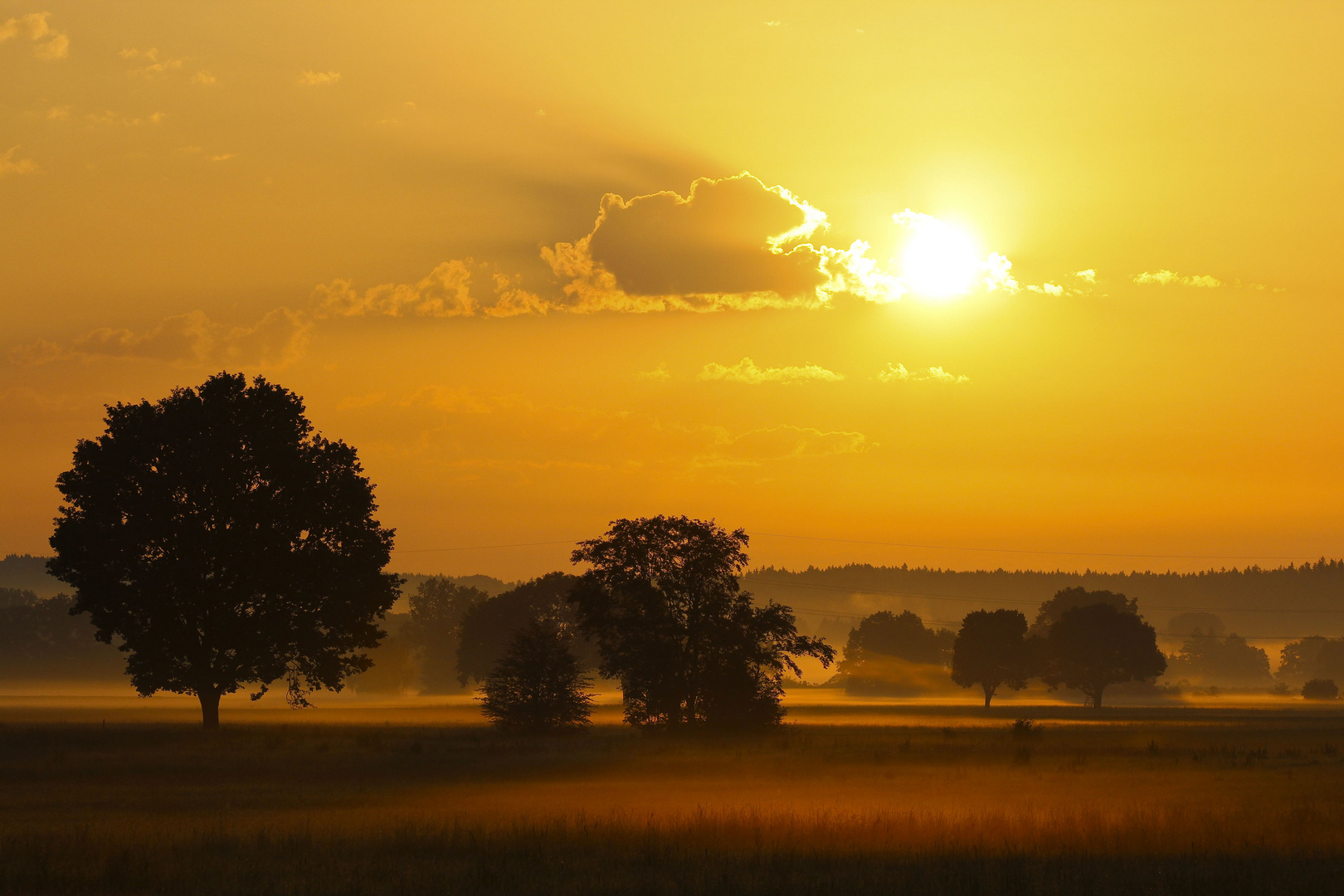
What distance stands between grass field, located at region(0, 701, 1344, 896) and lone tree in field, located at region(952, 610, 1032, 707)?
91640mm

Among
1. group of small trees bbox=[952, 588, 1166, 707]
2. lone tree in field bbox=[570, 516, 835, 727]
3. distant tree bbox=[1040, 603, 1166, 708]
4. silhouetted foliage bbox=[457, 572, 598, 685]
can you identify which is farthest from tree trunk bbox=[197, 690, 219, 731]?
distant tree bbox=[1040, 603, 1166, 708]

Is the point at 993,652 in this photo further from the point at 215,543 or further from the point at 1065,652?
the point at 215,543

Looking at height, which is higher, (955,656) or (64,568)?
(64,568)

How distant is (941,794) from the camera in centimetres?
3838

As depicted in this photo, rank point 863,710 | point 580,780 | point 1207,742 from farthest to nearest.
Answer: point 863,710
point 1207,742
point 580,780

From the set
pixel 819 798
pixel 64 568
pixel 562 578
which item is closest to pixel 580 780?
pixel 819 798

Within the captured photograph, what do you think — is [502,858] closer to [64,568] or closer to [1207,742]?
[64,568]

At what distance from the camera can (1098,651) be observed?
153 meters

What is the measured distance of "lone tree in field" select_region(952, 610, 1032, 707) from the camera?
15425 cm

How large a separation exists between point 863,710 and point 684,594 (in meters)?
72.4

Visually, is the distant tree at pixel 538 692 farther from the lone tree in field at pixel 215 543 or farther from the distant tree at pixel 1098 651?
the distant tree at pixel 1098 651

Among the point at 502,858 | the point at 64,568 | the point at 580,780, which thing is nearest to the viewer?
the point at 502,858

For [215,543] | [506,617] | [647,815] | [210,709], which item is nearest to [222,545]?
[215,543]

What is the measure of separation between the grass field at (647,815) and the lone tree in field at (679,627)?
753 cm
